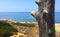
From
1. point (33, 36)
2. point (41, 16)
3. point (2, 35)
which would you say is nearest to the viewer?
point (41, 16)

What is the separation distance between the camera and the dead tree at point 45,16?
11.8 feet

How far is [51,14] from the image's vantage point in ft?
11.9

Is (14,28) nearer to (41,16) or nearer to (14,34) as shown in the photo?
(14,34)

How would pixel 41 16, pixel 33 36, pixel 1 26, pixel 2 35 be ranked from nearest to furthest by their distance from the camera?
1. pixel 41 16
2. pixel 33 36
3. pixel 2 35
4. pixel 1 26

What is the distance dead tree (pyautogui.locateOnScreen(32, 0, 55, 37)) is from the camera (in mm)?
3600

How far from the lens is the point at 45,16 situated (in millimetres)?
3635

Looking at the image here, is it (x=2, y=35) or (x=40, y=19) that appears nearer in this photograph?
(x=40, y=19)

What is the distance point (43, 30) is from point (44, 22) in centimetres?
16

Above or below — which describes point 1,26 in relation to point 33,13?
below

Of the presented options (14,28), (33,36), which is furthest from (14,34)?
(33,36)

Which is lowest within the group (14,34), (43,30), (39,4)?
(14,34)

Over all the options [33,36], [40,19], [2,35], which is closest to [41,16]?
[40,19]

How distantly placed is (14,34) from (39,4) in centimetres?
394

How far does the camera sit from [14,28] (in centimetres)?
786
